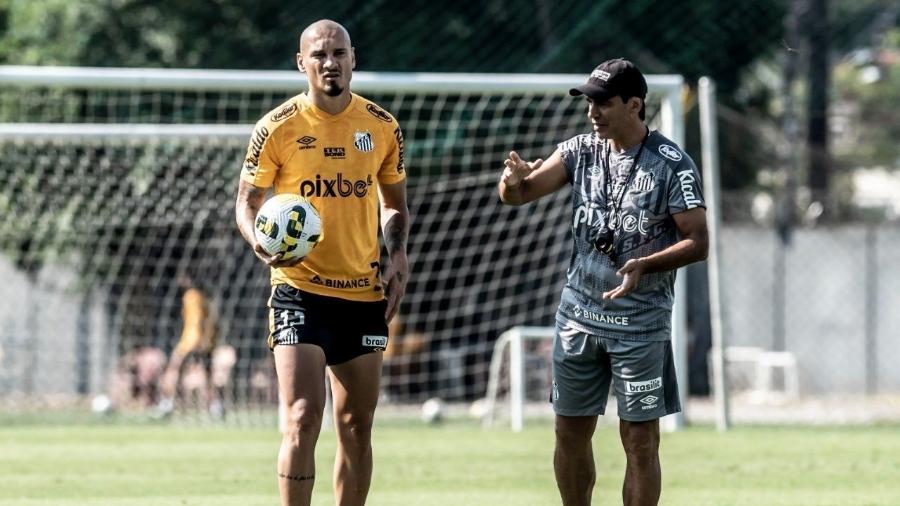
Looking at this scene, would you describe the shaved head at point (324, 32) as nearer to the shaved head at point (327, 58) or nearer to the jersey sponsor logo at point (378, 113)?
the shaved head at point (327, 58)

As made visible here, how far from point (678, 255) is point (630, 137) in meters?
0.62

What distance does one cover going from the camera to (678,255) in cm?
693

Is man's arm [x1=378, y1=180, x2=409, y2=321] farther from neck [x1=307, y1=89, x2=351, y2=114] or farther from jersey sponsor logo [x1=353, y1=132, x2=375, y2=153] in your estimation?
neck [x1=307, y1=89, x2=351, y2=114]

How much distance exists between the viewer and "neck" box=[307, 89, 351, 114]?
7.27 metres

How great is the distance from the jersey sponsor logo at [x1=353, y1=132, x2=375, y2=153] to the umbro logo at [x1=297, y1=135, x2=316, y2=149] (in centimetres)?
21

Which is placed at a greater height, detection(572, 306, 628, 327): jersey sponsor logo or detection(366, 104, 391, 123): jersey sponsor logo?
detection(366, 104, 391, 123): jersey sponsor logo

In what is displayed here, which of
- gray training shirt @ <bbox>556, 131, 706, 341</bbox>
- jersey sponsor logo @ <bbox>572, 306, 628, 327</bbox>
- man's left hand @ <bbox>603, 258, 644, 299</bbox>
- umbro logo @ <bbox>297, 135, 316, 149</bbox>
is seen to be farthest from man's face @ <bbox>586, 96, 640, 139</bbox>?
umbro logo @ <bbox>297, 135, 316, 149</bbox>

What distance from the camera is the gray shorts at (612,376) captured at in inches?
279

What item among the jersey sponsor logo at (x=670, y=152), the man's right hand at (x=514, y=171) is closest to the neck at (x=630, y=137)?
the jersey sponsor logo at (x=670, y=152)

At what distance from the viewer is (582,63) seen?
72.5ft

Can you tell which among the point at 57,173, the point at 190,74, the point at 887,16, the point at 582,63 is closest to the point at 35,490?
the point at 190,74

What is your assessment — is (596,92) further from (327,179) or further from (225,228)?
(225,228)

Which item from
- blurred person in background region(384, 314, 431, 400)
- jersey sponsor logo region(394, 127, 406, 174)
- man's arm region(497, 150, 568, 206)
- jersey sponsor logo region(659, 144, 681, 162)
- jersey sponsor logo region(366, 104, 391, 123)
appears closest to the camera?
jersey sponsor logo region(659, 144, 681, 162)

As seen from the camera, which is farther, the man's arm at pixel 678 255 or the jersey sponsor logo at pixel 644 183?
the jersey sponsor logo at pixel 644 183
